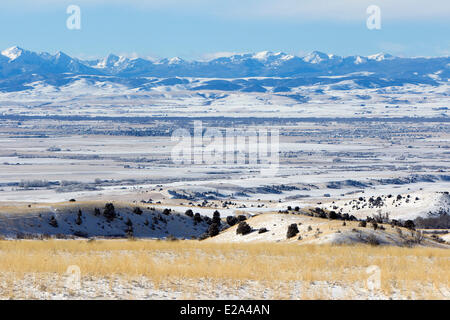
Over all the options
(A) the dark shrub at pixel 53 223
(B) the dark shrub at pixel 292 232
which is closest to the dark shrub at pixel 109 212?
(A) the dark shrub at pixel 53 223

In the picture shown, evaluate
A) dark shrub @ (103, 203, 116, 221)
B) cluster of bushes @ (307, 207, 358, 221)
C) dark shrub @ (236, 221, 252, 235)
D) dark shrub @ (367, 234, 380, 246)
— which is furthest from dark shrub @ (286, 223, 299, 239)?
dark shrub @ (103, 203, 116, 221)

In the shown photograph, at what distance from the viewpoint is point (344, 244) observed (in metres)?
30.2

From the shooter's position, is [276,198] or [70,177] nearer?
[276,198]

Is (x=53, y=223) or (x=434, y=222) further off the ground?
(x=53, y=223)

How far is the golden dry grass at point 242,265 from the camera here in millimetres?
17656

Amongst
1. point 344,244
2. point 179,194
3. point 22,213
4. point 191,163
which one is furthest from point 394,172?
point 344,244

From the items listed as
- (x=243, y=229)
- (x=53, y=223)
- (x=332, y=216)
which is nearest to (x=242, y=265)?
(x=243, y=229)

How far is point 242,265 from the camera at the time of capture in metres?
20.3

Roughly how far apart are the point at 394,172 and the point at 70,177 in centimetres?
7338

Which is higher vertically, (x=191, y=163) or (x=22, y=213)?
(x=22, y=213)

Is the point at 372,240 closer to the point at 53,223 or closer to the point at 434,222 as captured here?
the point at 53,223

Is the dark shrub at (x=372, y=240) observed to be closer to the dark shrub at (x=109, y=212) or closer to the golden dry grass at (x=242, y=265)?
the golden dry grass at (x=242, y=265)
